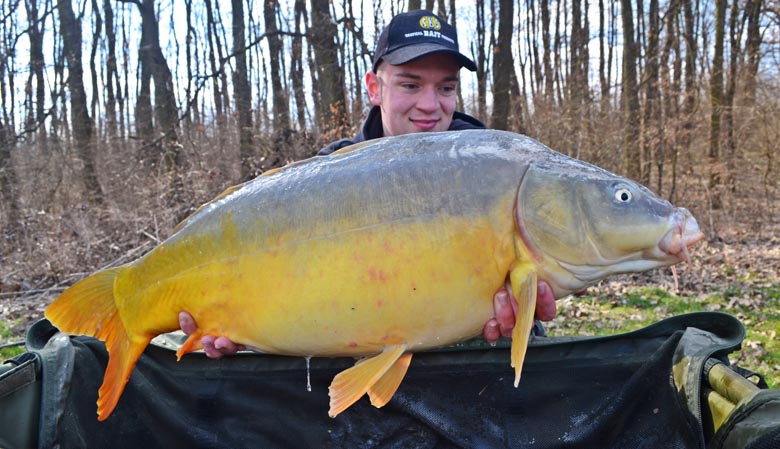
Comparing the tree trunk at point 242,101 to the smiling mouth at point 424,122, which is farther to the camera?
the tree trunk at point 242,101

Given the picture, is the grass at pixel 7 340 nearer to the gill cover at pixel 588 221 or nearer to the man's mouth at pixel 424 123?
the man's mouth at pixel 424 123

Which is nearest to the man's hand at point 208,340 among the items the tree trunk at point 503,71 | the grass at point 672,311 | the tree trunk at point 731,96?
the grass at point 672,311

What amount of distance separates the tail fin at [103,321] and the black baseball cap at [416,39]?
4.12 ft

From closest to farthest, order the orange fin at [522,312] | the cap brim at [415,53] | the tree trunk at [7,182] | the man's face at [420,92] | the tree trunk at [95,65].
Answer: the orange fin at [522,312]
the cap brim at [415,53]
the man's face at [420,92]
the tree trunk at [7,182]
the tree trunk at [95,65]

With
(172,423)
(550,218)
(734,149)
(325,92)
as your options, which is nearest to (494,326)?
(550,218)

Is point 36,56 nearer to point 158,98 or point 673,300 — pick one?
point 158,98

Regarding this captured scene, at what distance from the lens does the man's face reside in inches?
90.0

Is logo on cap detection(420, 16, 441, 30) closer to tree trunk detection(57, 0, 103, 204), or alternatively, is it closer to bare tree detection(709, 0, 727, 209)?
bare tree detection(709, 0, 727, 209)

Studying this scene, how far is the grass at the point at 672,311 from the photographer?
143 inches

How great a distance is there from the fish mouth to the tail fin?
3.88ft

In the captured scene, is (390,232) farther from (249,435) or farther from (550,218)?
(249,435)

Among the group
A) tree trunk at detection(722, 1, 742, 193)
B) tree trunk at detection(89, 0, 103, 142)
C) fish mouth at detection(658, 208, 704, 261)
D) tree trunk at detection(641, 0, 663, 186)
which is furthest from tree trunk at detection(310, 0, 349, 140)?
tree trunk at detection(89, 0, 103, 142)

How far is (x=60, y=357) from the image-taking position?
5.47 feet

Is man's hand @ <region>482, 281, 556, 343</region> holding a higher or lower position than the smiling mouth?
lower
